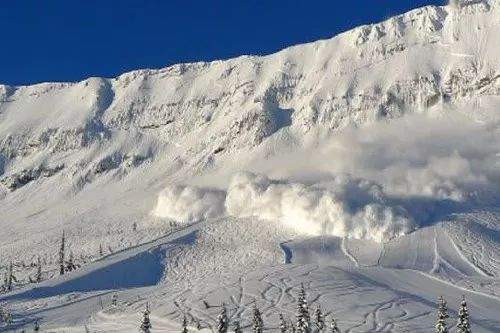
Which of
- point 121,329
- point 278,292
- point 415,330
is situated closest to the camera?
point 415,330

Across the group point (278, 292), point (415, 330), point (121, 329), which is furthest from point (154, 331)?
point (415, 330)

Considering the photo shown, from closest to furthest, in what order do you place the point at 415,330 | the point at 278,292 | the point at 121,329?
the point at 415,330 < the point at 121,329 < the point at 278,292

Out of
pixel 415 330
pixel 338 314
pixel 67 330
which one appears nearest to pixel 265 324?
pixel 338 314

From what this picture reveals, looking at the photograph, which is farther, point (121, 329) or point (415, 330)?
point (121, 329)

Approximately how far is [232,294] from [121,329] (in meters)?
29.0

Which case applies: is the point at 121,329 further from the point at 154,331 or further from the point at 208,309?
the point at 208,309

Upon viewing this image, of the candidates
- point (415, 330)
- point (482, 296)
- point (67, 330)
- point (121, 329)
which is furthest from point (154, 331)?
point (482, 296)

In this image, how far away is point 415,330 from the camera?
520 ft

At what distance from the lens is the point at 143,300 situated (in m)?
194

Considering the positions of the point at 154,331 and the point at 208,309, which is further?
the point at 208,309

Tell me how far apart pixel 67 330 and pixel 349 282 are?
61506 millimetres

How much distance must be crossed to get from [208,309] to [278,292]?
1732cm

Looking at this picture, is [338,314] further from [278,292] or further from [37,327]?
[37,327]

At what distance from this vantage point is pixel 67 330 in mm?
171250
